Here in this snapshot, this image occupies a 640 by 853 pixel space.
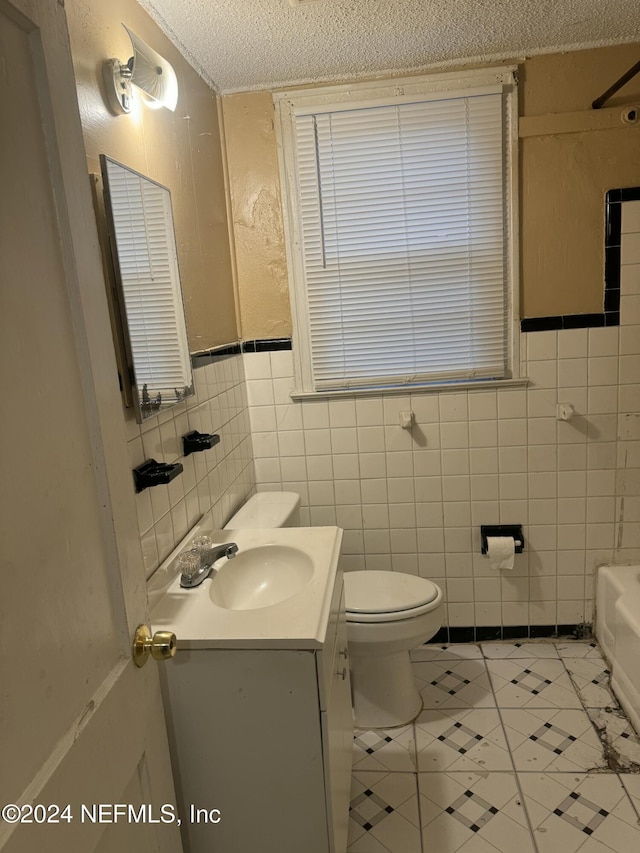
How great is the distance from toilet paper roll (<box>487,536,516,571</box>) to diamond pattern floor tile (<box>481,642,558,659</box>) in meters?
0.39

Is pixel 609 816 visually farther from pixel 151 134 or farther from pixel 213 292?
pixel 151 134

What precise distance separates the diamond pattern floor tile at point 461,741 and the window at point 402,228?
1253 mm

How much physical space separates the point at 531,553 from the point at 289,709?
5.14 feet

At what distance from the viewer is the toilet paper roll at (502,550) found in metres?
2.38

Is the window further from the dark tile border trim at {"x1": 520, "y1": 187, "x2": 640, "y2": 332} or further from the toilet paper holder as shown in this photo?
the toilet paper holder

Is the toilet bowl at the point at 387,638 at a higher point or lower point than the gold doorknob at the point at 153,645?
lower

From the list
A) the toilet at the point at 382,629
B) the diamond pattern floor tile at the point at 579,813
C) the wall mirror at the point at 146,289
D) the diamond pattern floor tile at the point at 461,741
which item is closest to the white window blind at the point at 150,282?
the wall mirror at the point at 146,289

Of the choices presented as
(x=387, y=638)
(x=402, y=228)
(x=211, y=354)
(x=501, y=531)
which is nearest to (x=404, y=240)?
(x=402, y=228)

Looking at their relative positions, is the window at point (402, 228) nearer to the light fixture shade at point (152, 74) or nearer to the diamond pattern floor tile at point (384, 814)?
the light fixture shade at point (152, 74)

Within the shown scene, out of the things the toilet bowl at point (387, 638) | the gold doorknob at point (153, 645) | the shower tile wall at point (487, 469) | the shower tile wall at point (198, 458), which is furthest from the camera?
the shower tile wall at point (487, 469)

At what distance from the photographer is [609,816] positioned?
1682 mm

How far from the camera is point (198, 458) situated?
5.96 ft

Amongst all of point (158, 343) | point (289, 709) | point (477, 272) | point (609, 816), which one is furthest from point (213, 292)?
point (609, 816)

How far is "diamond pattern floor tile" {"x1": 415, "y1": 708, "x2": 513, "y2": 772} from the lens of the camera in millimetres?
1913
